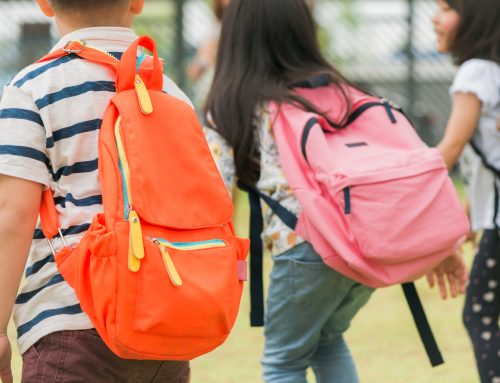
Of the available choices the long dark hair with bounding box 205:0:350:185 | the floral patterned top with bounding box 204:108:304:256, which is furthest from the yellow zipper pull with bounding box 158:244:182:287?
the long dark hair with bounding box 205:0:350:185

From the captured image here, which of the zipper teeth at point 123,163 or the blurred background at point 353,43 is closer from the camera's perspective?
the zipper teeth at point 123,163

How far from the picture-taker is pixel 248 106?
3.35m

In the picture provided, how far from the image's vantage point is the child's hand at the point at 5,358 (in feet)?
7.43

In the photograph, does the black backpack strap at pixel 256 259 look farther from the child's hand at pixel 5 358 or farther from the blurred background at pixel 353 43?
the blurred background at pixel 353 43

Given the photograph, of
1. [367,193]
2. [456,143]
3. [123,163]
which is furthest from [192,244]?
[456,143]

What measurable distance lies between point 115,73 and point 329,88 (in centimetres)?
110

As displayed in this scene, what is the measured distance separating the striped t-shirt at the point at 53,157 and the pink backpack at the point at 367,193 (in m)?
0.93

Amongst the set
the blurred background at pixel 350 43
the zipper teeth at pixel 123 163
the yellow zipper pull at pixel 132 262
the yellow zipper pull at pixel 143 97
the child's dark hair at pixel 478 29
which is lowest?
the blurred background at pixel 350 43

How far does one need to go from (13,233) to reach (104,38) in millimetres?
508

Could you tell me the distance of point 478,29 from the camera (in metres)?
3.90

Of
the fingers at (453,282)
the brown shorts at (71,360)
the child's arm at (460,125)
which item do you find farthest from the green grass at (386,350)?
the brown shorts at (71,360)

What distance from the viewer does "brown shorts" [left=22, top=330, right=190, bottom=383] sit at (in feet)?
7.39

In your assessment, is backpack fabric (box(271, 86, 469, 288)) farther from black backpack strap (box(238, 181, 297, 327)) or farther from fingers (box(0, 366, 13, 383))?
fingers (box(0, 366, 13, 383))

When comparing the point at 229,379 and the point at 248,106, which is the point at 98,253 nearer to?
the point at 248,106
